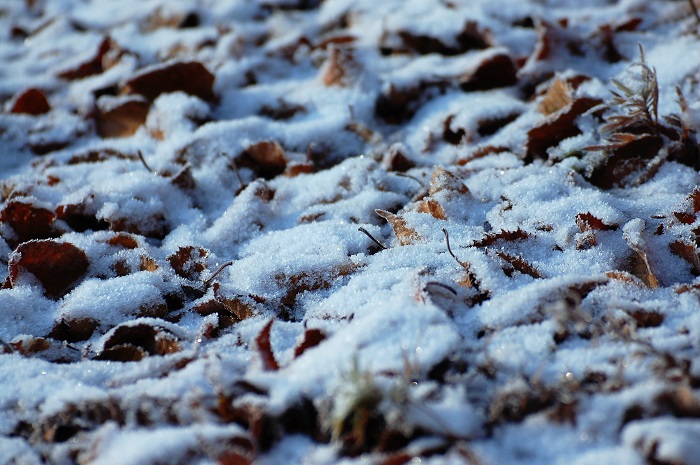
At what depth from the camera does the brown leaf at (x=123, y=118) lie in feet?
7.48

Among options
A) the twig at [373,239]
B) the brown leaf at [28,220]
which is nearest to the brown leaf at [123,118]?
the brown leaf at [28,220]

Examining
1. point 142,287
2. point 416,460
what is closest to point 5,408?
point 142,287

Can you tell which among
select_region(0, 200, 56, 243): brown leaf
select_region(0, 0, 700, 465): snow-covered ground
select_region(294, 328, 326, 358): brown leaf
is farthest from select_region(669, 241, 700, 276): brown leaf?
select_region(0, 200, 56, 243): brown leaf

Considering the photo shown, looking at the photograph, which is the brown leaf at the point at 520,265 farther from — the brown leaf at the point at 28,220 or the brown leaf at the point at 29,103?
the brown leaf at the point at 29,103

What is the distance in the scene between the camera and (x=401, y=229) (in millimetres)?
1563

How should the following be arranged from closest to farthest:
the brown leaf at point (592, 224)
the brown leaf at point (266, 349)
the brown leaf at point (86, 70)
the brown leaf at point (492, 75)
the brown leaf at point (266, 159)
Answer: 1. the brown leaf at point (266, 349)
2. the brown leaf at point (592, 224)
3. the brown leaf at point (266, 159)
4. the brown leaf at point (492, 75)
5. the brown leaf at point (86, 70)

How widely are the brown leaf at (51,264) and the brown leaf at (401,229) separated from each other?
0.77 meters

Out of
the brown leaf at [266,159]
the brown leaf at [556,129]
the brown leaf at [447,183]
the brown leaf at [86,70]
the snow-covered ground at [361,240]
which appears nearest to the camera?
the snow-covered ground at [361,240]

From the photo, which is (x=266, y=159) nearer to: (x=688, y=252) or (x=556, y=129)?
(x=556, y=129)

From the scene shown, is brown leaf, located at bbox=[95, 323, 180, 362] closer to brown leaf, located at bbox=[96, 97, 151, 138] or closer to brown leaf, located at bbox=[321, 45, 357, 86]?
brown leaf, located at bbox=[96, 97, 151, 138]

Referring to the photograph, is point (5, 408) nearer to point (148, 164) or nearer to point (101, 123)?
point (148, 164)

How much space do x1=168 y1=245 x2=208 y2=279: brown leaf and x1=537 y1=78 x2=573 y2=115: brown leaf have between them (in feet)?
3.72

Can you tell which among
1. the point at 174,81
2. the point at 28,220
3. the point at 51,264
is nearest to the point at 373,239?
the point at 51,264

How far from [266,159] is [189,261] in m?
0.55
